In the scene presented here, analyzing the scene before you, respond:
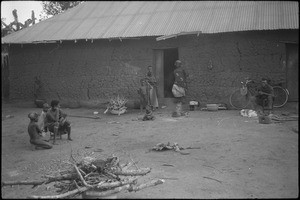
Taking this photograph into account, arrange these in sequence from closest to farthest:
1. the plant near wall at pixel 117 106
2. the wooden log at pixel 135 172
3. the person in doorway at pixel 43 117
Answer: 1. the wooden log at pixel 135 172
2. the person in doorway at pixel 43 117
3. the plant near wall at pixel 117 106

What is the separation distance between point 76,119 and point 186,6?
6.20 m

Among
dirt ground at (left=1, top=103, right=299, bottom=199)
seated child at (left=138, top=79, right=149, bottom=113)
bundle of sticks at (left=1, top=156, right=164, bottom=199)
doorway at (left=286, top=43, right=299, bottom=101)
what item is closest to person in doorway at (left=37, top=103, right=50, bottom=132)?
dirt ground at (left=1, top=103, right=299, bottom=199)

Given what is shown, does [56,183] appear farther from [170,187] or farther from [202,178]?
[202,178]

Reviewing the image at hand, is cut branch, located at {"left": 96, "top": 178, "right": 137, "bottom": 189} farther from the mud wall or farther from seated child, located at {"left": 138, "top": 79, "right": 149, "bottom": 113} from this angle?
the mud wall

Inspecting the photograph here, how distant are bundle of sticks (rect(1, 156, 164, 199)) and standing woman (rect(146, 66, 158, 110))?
632 centimetres

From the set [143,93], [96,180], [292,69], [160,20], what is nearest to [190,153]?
[96,180]

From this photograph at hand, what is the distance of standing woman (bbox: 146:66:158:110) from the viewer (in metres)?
10.9

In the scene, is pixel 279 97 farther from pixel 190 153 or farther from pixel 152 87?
pixel 190 153

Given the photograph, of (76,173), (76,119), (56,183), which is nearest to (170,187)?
(76,173)

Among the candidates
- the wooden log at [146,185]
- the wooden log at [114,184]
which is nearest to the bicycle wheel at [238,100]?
the wooden log at [146,185]

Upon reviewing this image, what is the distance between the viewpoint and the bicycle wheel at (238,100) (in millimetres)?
10414

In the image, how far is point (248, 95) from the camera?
33.9 feet

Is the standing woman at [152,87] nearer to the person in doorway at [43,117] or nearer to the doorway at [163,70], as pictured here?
the doorway at [163,70]

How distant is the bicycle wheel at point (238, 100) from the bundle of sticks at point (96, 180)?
6.45 meters
